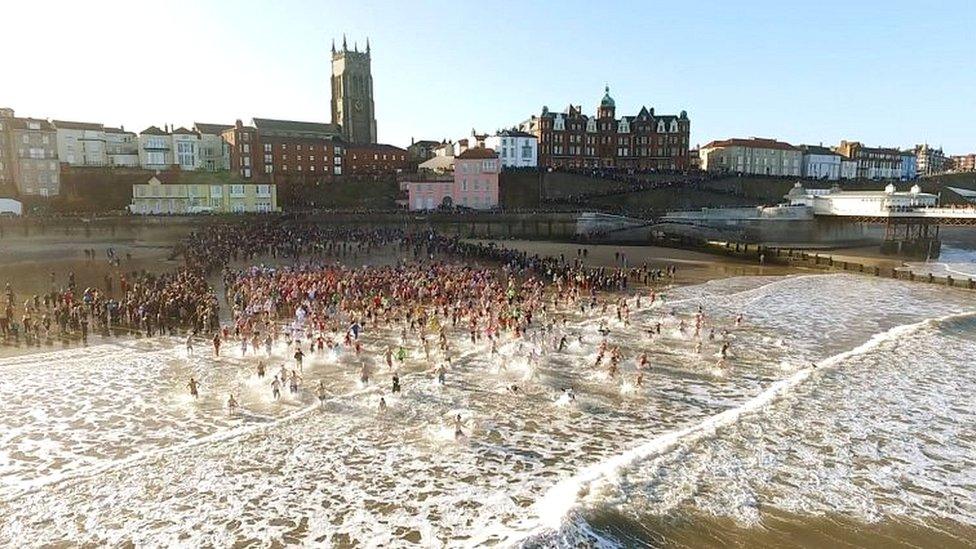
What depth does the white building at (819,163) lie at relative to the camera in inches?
4530

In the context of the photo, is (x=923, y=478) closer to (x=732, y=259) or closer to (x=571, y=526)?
(x=571, y=526)

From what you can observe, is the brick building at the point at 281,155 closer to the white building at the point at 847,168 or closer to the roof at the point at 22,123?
the roof at the point at 22,123

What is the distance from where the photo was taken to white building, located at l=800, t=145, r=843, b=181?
115m

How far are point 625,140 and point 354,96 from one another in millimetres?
43725

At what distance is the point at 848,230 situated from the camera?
6831 cm

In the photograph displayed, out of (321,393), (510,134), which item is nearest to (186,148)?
(510,134)

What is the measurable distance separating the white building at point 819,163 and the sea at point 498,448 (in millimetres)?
102930

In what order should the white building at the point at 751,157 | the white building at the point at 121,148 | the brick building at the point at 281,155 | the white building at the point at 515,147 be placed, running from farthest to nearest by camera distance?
the white building at the point at 751,157
the white building at the point at 515,147
the white building at the point at 121,148
the brick building at the point at 281,155

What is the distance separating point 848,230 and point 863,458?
62.8 m

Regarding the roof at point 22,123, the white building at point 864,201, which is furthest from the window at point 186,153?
the white building at point 864,201

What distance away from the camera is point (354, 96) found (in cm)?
10225

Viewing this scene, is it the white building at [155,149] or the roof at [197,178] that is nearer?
the roof at [197,178]

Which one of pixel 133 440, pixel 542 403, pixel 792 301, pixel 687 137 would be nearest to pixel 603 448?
pixel 542 403

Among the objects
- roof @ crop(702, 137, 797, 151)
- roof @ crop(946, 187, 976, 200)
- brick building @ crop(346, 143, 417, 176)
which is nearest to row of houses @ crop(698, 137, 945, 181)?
roof @ crop(702, 137, 797, 151)
